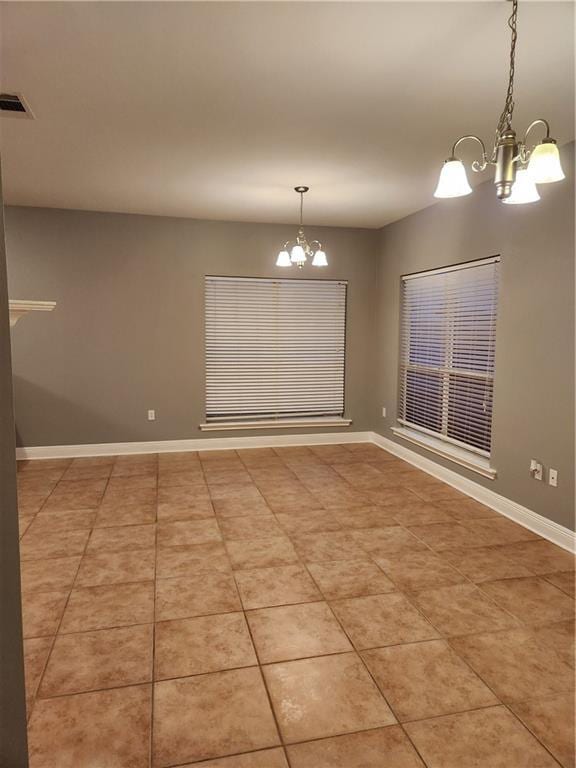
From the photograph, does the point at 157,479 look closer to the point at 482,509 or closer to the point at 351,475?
the point at 351,475

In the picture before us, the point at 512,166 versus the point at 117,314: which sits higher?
the point at 512,166

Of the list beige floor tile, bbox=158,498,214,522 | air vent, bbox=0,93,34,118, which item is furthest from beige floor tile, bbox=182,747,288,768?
air vent, bbox=0,93,34,118

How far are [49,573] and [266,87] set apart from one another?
2.77m

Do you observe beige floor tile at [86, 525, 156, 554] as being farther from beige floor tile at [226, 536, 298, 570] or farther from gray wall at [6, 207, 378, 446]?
gray wall at [6, 207, 378, 446]

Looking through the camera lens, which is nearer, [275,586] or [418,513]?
[275,586]

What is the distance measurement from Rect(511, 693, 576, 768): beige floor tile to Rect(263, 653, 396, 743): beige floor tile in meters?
0.49

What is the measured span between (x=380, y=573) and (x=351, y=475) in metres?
1.92

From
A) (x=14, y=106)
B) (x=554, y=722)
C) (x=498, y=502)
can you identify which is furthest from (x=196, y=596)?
(x=14, y=106)

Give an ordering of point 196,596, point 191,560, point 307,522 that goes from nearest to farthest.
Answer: point 196,596 < point 191,560 < point 307,522

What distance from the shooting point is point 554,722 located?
1777 millimetres

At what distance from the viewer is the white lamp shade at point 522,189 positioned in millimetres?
1793

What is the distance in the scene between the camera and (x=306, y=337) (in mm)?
5883

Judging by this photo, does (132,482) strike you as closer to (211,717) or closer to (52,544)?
(52,544)

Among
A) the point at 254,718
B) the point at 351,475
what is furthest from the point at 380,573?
the point at 351,475
